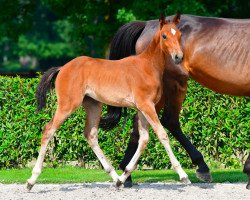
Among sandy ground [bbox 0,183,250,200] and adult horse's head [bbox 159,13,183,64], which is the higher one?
adult horse's head [bbox 159,13,183,64]

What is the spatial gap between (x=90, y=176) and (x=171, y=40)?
268 cm

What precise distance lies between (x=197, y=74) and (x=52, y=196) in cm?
245

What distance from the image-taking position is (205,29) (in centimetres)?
977

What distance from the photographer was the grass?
9.84 metres

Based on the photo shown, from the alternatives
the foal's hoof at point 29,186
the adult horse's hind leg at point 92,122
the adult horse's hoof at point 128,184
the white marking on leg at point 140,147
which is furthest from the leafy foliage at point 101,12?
the foal's hoof at point 29,186

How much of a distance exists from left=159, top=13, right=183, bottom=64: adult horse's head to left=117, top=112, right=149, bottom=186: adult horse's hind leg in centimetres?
82

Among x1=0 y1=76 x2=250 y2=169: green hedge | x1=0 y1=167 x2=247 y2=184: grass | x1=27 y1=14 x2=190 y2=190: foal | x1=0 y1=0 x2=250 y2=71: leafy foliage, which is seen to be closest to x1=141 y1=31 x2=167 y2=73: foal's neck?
x1=27 y1=14 x2=190 y2=190: foal

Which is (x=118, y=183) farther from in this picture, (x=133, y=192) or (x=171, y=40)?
(x=171, y=40)

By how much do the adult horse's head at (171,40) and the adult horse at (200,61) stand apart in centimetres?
112

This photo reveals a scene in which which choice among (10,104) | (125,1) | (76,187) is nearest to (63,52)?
(125,1)

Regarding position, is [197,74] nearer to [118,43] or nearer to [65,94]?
[118,43]

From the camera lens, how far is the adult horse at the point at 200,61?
30.7 ft

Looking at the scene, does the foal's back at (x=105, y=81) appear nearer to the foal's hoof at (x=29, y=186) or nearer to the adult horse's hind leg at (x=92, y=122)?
the adult horse's hind leg at (x=92, y=122)

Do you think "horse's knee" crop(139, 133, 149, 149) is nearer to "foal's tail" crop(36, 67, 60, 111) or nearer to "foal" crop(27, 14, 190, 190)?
"foal" crop(27, 14, 190, 190)
